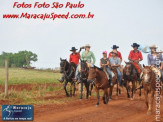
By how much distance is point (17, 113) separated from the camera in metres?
10.1

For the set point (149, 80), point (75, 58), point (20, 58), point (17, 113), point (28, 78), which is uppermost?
point (20, 58)

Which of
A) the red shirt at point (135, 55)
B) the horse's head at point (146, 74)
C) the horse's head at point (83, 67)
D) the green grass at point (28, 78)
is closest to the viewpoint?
the horse's head at point (146, 74)

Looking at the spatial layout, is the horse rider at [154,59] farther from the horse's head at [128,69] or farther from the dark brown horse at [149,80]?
the horse's head at [128,69]

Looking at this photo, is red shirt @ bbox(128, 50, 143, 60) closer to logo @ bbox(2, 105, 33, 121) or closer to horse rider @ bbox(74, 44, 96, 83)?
horse rider @ bbox(74, 44, 96, 83)

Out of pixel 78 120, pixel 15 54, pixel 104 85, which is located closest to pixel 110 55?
pixel 104 85

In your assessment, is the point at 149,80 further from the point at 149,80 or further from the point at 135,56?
the point at 135,56

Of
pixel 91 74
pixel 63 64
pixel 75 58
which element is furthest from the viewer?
pixel 75 58

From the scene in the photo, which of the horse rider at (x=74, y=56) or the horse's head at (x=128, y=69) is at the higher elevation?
the horse rider at (x=74, y=56)

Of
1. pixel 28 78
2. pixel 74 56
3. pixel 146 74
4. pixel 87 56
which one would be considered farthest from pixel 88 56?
pixel 28 78

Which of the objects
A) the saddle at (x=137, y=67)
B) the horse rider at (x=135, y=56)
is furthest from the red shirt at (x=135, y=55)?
the saddle at (x=137, y=67)

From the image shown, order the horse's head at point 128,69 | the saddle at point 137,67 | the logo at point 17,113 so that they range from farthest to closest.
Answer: the saddle at point 137,67, the horse's head at point 128,69, the logo at point 17,113

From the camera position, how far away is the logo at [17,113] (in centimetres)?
963

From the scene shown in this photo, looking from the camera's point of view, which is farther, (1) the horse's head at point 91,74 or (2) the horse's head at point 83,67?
(2) the horse's head at point 83,67

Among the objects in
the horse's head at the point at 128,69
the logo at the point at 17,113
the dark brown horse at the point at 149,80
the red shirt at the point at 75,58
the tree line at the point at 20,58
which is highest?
the tree line at the point at 20,58
